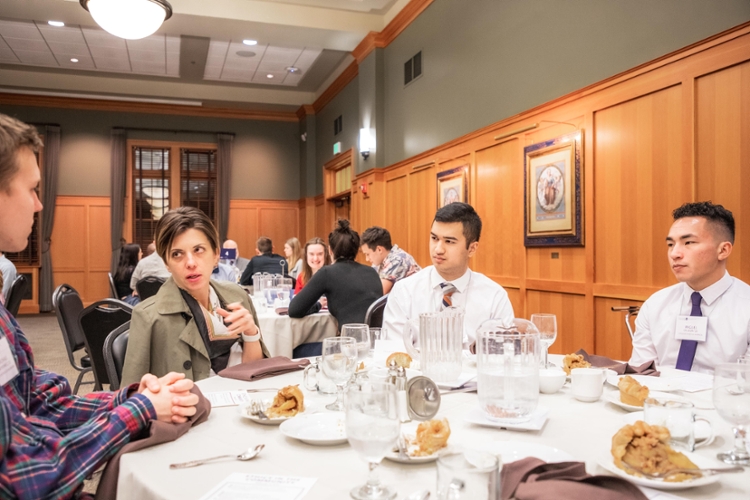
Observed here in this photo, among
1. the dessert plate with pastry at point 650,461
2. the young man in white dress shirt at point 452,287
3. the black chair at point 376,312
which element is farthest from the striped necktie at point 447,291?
the dessert plate with pastry at point 650,461

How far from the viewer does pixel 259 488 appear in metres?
0.94

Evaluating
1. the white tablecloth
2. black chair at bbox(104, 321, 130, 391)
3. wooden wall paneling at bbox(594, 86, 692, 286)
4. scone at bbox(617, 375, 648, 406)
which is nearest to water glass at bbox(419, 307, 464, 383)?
scone at bbox(617, 375, 648, 406)

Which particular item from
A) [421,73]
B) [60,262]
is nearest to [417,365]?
[421,73]

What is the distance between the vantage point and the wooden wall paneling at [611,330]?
3.99 meters

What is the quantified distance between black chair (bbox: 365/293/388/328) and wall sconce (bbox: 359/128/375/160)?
5260 mm

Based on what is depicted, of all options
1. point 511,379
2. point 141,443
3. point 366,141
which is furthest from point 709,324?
point 366,141

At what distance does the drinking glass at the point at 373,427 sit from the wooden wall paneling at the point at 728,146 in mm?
3035

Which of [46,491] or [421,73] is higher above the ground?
[421,73]

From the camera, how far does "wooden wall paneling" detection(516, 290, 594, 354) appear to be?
4.43m

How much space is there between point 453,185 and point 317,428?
5327 millimetres

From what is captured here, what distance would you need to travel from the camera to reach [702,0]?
3330 millimetres

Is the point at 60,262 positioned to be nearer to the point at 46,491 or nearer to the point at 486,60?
the point at 486,60

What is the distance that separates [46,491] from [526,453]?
88cm

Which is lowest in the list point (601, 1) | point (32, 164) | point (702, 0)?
point (32, 164)
